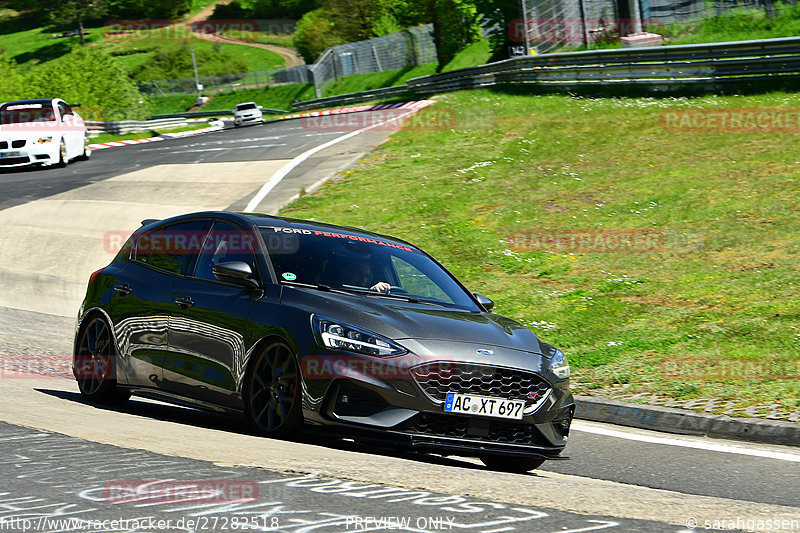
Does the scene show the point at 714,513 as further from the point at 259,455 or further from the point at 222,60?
the point at 222,60

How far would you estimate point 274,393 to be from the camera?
6.79 m

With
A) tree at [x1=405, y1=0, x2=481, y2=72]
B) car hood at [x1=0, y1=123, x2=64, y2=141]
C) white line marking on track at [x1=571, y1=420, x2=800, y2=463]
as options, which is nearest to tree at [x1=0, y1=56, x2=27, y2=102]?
tree at [x1=405, y1=0, x2=481, y2=72]

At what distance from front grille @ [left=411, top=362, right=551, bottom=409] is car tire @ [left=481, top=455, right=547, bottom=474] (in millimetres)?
528

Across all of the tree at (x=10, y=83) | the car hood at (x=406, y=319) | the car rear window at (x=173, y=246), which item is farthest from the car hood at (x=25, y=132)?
the tree at (x=10, y=83)

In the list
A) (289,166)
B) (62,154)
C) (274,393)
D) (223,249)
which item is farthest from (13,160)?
(274,393)

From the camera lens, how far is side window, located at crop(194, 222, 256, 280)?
25.1 feet

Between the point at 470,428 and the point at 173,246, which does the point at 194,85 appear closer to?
the point at 173,246

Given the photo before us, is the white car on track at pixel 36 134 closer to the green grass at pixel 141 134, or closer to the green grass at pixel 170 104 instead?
the green grass at pixel 141 134

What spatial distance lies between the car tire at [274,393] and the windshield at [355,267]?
2.12 ft

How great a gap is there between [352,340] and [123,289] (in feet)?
8.74

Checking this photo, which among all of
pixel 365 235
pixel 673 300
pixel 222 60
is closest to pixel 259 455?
pixel 365 235

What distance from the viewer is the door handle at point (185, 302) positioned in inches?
301

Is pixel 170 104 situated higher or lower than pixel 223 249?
higher

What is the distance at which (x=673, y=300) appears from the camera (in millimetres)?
12609
